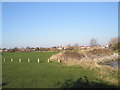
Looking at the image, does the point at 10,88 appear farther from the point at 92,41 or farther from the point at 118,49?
the point at 92,41

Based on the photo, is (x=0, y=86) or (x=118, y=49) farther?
(x=118, y=49)

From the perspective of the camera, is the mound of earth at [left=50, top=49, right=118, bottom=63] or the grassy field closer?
the grassy field

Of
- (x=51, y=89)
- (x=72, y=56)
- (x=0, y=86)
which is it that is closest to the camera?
(x=51, y=89)

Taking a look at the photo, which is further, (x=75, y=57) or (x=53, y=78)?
(x=75, y=57)

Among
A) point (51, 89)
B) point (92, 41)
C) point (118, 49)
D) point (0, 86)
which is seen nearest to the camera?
point (51, 89)

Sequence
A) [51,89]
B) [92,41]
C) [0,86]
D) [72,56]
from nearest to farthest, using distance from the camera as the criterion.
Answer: [51,89]
[0,86]
[72,56]
[92,41]

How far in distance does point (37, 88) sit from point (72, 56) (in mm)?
16248

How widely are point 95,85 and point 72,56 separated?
49.7ft

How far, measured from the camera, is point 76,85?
7348mm

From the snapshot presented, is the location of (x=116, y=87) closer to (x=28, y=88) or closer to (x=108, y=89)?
(x=108, y=89)

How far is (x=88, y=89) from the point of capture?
6.79 meters

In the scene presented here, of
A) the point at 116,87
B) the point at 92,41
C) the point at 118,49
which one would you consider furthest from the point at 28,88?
the point at 92,41

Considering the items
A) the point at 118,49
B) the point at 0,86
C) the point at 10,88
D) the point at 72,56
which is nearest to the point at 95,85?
the point at 10,88

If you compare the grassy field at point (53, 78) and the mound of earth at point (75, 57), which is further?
the mound of earth at point (75, 57)
